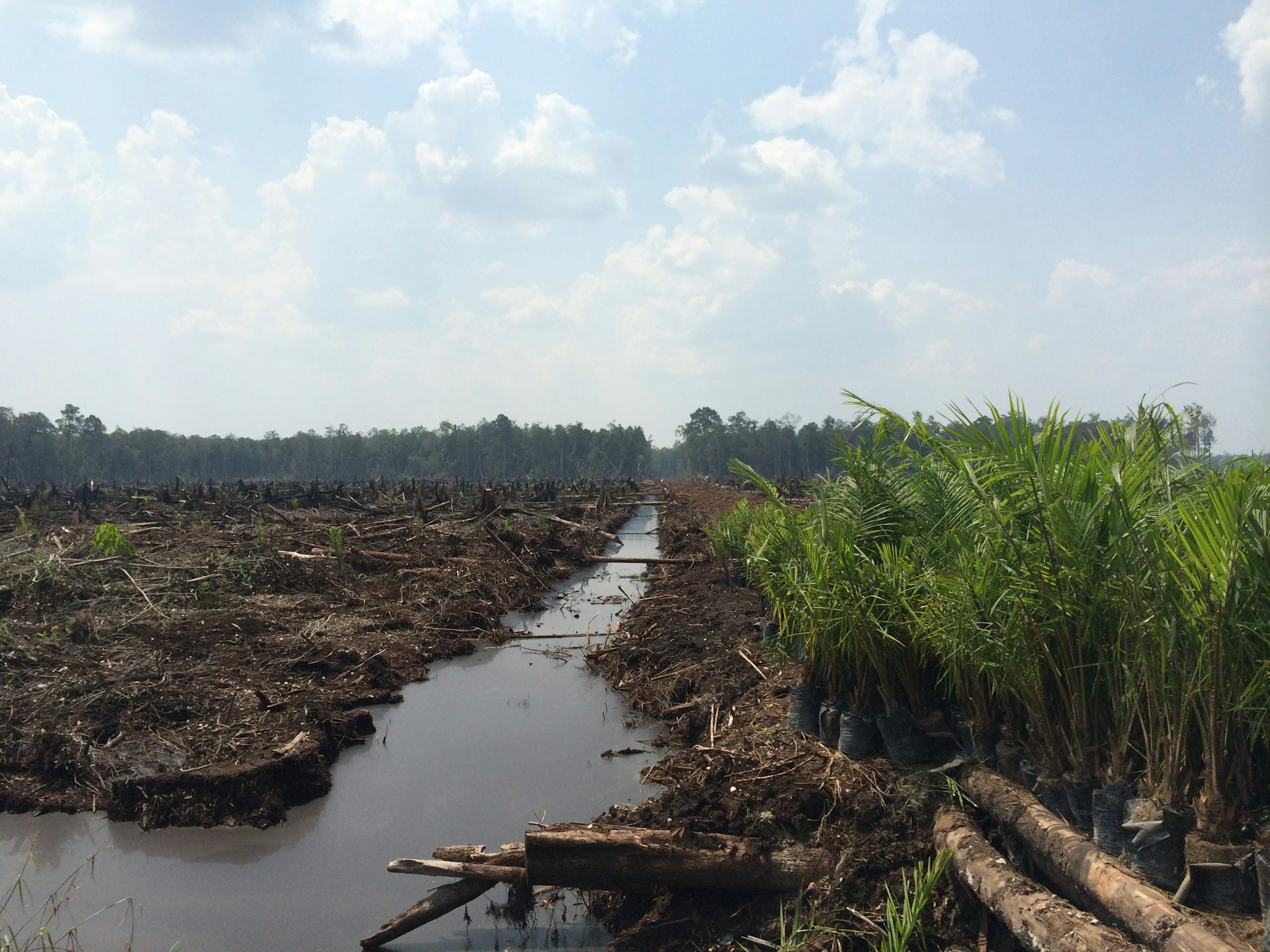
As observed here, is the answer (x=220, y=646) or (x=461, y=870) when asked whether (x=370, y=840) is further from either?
(x=220, y=646)

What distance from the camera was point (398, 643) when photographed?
31.1 feet

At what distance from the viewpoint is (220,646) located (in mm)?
8328

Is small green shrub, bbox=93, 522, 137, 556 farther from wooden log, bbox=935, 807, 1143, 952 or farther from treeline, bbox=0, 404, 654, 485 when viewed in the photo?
treeline, bbox=0, 404, 654, 485

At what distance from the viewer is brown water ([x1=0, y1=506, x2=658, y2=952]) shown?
13.0 feet

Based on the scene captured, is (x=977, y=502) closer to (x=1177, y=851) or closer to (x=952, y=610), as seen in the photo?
(x=952, y=610)

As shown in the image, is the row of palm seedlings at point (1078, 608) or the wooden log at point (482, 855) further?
the wooden log at point (482, 855)

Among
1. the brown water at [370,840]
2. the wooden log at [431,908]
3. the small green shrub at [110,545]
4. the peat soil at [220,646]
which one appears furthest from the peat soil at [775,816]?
the small green shrub at [110,545]

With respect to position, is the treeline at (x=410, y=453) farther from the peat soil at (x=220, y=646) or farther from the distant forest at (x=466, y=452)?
the peat soil at (x=220, y=646)

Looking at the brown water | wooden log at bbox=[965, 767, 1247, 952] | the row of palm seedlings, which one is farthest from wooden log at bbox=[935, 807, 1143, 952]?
the brown water

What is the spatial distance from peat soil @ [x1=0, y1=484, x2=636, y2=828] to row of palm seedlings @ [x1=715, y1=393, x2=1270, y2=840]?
405 cm

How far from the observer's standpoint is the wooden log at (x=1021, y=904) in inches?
99.2

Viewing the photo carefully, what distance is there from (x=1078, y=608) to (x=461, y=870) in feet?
9.71

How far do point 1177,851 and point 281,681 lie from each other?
7.05 metres

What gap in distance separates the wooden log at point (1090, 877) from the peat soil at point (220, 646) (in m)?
4.38
